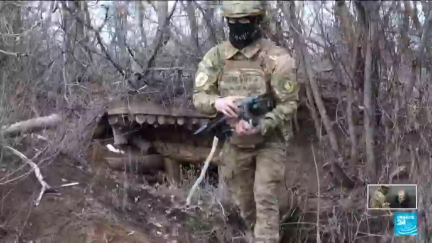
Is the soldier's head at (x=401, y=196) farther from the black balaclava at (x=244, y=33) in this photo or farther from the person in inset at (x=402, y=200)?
the black balaclava at (x=244, y=33)

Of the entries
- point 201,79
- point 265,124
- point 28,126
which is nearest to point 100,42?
point 28,126

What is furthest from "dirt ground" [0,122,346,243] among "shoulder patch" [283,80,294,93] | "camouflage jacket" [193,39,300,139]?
"shoulder patch" [283,80,294,93]

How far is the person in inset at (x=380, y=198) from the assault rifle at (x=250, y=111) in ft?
2.76

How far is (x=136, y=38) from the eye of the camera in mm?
4645

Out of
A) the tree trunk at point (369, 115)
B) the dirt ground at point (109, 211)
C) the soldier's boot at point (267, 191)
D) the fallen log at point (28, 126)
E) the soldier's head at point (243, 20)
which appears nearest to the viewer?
the soldier's head at point (243, 20)

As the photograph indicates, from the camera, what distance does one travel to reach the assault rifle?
11.9 ft

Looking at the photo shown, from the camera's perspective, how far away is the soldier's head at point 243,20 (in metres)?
3.55

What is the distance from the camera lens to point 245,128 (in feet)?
12.1

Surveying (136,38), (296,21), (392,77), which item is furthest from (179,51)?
(392,77)

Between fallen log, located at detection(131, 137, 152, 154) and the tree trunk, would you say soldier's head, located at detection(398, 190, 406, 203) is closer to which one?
the tree trunk

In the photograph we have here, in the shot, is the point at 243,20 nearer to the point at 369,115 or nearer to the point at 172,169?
the point at 369,115

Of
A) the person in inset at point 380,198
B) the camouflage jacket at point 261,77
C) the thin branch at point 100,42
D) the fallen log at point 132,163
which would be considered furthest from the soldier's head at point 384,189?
the fallen log at point 132,163

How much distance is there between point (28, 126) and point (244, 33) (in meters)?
1.80

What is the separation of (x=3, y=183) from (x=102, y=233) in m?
0.91
